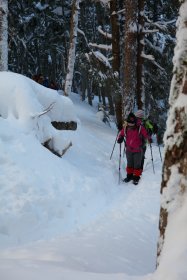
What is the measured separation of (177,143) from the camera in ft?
10.3

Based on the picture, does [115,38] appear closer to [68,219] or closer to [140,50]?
[140,50]

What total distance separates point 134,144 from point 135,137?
0.20 metres

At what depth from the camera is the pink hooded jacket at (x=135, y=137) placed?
10.3 metres

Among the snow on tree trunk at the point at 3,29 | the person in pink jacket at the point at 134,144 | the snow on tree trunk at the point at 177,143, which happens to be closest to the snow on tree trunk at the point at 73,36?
the snow on tree trunk at the point at 3,29

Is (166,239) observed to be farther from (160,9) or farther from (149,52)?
(160,9)

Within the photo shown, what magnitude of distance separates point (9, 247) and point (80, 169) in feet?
13.0

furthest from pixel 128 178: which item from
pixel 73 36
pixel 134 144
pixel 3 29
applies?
pixel 73 36

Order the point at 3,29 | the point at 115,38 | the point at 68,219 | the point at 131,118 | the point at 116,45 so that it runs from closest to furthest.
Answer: the point at 68,219 < the point at 131,118 < the point at 3,29 < the point at 115,38 < the point at 116,45

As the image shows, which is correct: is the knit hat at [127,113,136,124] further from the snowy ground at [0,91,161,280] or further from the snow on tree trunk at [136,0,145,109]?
the snow on tree trunk at [136,0,145,109]

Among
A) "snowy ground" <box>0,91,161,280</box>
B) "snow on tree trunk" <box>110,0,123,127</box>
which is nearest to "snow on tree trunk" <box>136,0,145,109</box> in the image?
"snow on tree trunk" <box>110,0,123,127</box>

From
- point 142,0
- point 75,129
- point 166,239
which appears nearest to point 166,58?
point 142,0

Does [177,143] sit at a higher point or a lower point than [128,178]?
higher

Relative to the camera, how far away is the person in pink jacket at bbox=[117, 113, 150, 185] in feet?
33.8

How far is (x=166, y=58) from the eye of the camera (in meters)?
18.0
